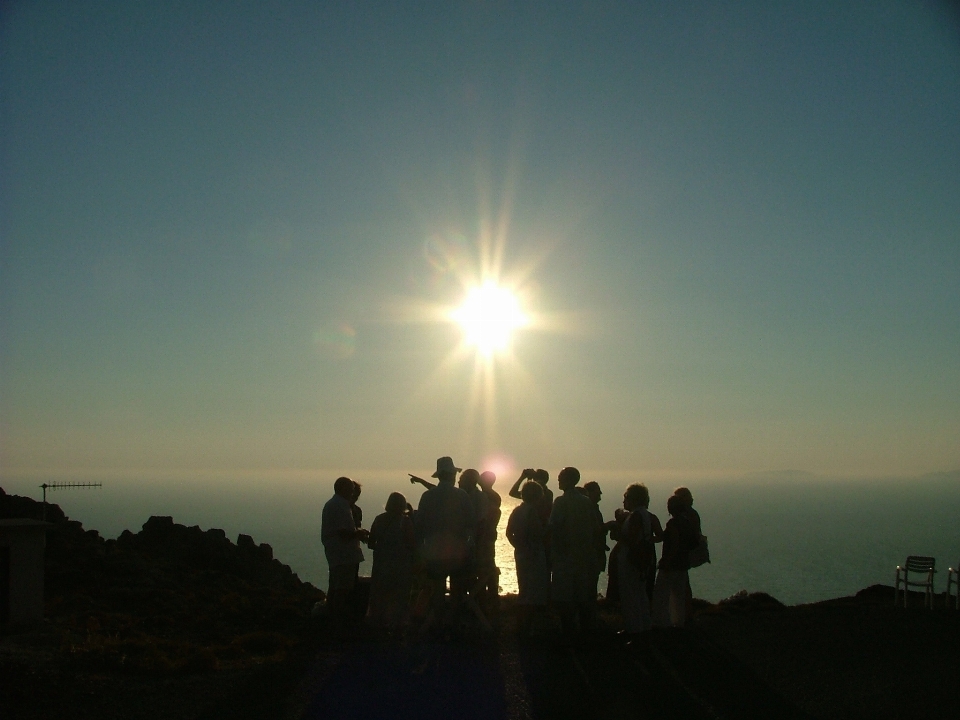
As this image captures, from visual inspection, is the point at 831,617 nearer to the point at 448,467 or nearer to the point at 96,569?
the point at 448,467

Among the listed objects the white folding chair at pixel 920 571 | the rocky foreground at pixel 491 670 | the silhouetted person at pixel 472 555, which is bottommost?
the rocky foreground at pixel 491 670

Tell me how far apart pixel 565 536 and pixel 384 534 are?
93.4 inches

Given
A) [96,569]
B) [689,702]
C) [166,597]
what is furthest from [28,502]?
[689,702]

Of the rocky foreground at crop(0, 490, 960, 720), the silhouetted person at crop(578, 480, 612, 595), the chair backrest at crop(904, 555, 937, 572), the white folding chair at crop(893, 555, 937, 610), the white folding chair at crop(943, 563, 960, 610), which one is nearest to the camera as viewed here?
the rocky foreground at crop(0, 490, 960, 720)

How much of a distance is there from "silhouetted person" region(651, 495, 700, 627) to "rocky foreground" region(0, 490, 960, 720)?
44 cm

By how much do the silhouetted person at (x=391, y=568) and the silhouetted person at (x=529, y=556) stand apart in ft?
4.49

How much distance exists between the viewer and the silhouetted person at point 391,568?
11.1 metres

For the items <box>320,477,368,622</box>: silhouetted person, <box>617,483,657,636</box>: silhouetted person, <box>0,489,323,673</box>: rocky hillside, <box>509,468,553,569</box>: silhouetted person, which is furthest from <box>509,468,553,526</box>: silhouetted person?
<box>0,489,323,673</box>: rocky hillside

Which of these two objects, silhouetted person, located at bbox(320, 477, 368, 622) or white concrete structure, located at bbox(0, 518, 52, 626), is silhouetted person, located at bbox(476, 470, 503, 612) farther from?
white concrete structure, located at bbox(0, 518, 52, 626)

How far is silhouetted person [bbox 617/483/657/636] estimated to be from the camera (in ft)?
34.2

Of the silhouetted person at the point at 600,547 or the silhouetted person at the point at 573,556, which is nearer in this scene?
the silhouetted person at the point at 573,556

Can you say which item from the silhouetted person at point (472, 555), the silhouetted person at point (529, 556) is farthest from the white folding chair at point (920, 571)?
the silhouetted person at point (472, 555)

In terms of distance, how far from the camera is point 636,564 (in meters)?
10.5

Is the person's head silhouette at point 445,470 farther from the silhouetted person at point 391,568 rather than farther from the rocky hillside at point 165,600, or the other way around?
the rocky hillside at point 165,600
